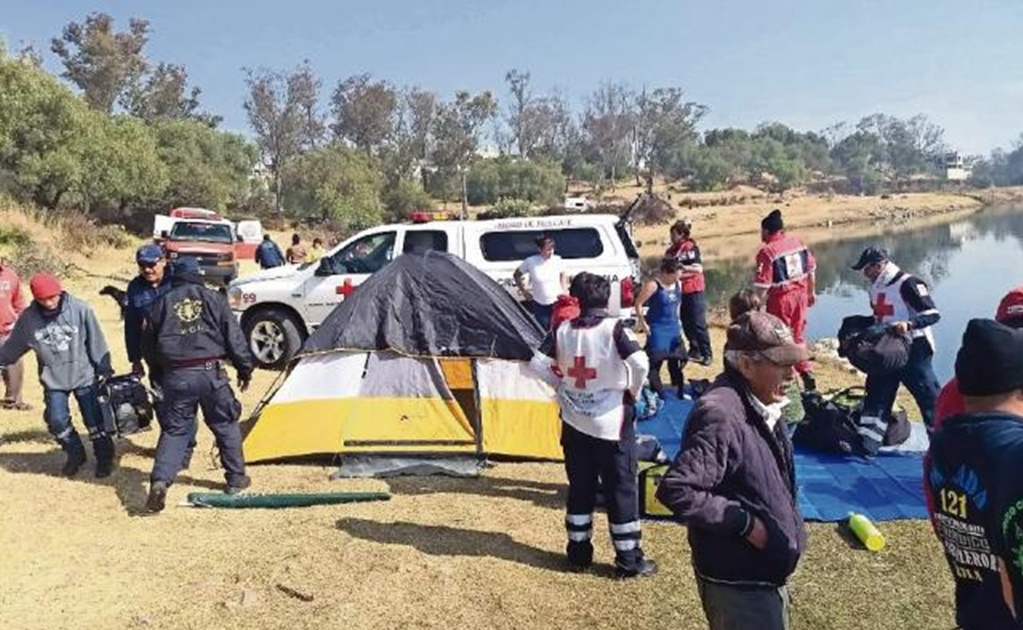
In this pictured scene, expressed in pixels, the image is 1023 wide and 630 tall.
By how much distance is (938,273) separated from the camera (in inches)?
1150

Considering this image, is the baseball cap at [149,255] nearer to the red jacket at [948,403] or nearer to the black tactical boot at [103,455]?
the black tactical boot at [103,455]

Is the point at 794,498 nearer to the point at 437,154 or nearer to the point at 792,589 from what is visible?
the point at 792,589

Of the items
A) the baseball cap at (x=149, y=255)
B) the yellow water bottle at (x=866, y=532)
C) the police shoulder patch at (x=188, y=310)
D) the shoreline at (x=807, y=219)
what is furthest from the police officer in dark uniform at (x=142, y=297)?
the shoreline at (x=807, y=219)

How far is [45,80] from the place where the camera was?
27.4 metres

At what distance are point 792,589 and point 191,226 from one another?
22292 millimetres

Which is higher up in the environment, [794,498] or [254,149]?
[254,149]

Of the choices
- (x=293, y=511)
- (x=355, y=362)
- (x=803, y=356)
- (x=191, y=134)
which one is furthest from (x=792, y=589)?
(x=191, y=134)

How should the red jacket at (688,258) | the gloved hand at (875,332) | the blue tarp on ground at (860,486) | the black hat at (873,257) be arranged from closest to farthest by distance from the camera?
1. the blue tarp on ground at (860,486)
2. the gloved hand at (875,332)
3. the black hat at (873,257)
4. the red jacket at (688,258)

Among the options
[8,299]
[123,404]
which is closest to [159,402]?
[123,404]

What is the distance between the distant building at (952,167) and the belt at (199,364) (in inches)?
4829

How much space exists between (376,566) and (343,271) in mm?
6217

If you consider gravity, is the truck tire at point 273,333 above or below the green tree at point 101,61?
below

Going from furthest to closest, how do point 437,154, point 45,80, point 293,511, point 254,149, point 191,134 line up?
point 437,154, point 254,149, point 191,134, point 45,80, point 293,511

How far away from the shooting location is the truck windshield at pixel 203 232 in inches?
935
